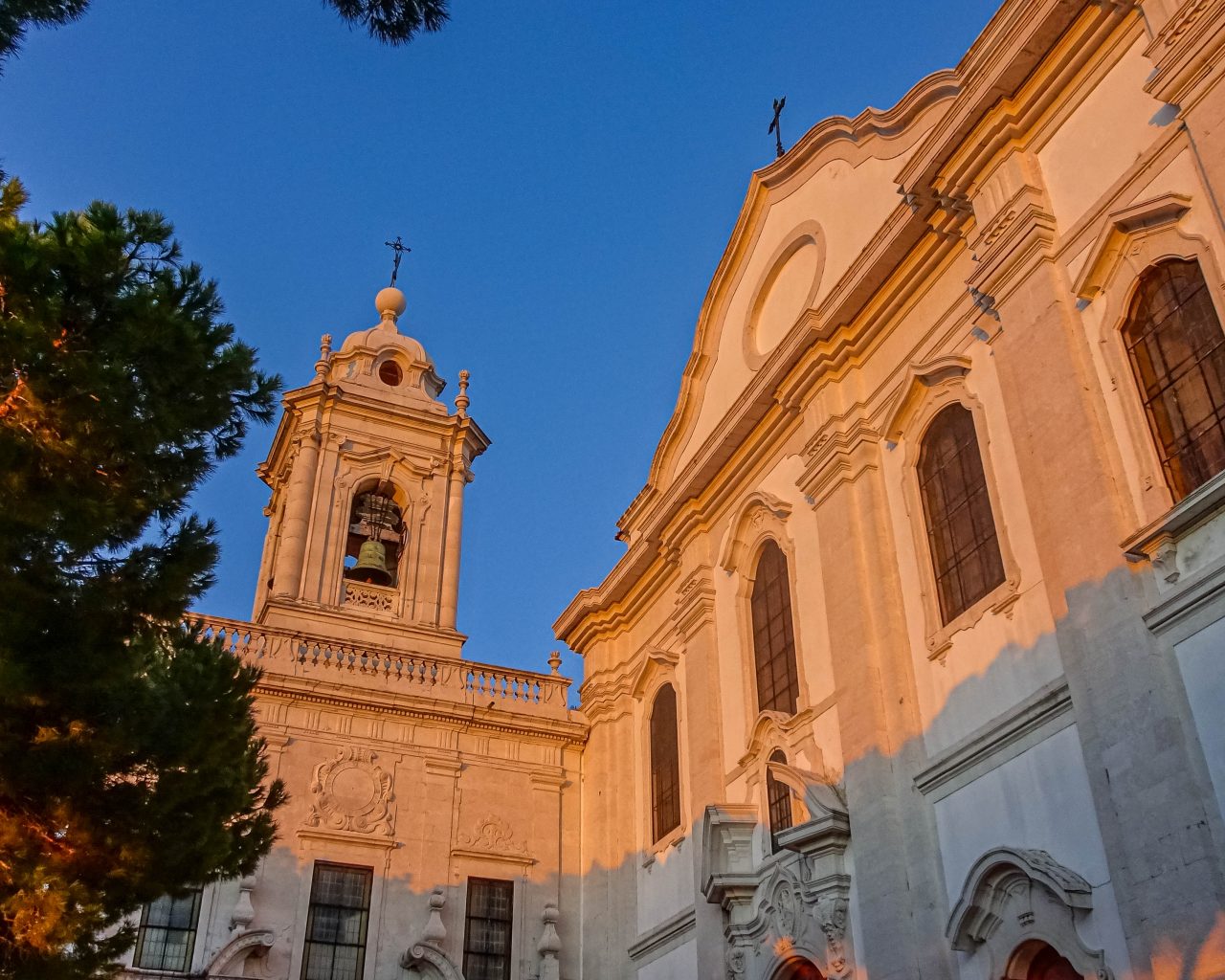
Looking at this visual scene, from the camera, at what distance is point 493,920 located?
17.6 m

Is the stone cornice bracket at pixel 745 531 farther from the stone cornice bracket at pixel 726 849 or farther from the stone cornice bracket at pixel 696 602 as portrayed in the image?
the stone cornice bracket at pixel 726 849

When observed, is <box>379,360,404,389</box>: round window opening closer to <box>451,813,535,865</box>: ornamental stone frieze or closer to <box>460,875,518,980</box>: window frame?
<box>451,813,535,865</box>: ornamental stone frieze

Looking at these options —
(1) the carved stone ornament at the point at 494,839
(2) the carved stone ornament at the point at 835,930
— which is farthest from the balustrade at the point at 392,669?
(2) the carved stone ornament at the point at 835,930

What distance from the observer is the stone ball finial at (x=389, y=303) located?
26094mm

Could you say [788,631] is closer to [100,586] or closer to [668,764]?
[668,764]

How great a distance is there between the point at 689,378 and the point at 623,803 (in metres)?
6.00

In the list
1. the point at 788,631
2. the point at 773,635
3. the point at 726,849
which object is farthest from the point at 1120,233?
the point at 726,849

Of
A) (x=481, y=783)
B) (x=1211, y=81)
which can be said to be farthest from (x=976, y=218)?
(x=481, y=783)

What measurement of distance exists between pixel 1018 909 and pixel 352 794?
33.2 feet

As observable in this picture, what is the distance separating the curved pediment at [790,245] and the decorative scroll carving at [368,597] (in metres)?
5.17

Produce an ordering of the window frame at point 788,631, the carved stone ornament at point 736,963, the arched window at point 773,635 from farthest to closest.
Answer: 1. the arched window at point 773,635
2. the window frame at point 788,631
3. the carved stone ornament at point 736,963

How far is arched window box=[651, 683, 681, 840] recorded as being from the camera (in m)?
16.7

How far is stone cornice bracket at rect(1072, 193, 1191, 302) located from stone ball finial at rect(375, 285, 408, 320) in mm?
17626

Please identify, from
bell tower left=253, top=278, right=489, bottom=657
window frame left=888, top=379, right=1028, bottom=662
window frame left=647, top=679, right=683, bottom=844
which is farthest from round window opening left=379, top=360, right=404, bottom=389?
window frame left=888, top=379, right=1028, bottom=662
